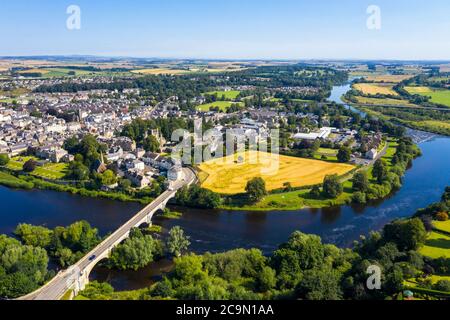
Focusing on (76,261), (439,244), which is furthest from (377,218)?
(76,261)

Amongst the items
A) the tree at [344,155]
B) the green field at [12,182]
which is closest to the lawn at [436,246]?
the tree at [344,155]

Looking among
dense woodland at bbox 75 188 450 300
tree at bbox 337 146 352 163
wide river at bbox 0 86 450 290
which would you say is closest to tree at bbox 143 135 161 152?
wide river at bbox 0 86 450 290

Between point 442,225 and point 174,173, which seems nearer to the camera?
point 442,225

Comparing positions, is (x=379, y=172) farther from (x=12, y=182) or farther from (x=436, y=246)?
(x=12, y=182)

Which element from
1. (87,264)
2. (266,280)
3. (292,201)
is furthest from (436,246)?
(87,264)

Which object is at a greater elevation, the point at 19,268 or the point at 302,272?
the point at 19,268

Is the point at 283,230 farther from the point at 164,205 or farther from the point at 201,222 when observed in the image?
the point at 164,205

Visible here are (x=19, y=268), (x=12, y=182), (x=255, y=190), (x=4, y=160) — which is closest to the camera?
(x=19, y=268)
